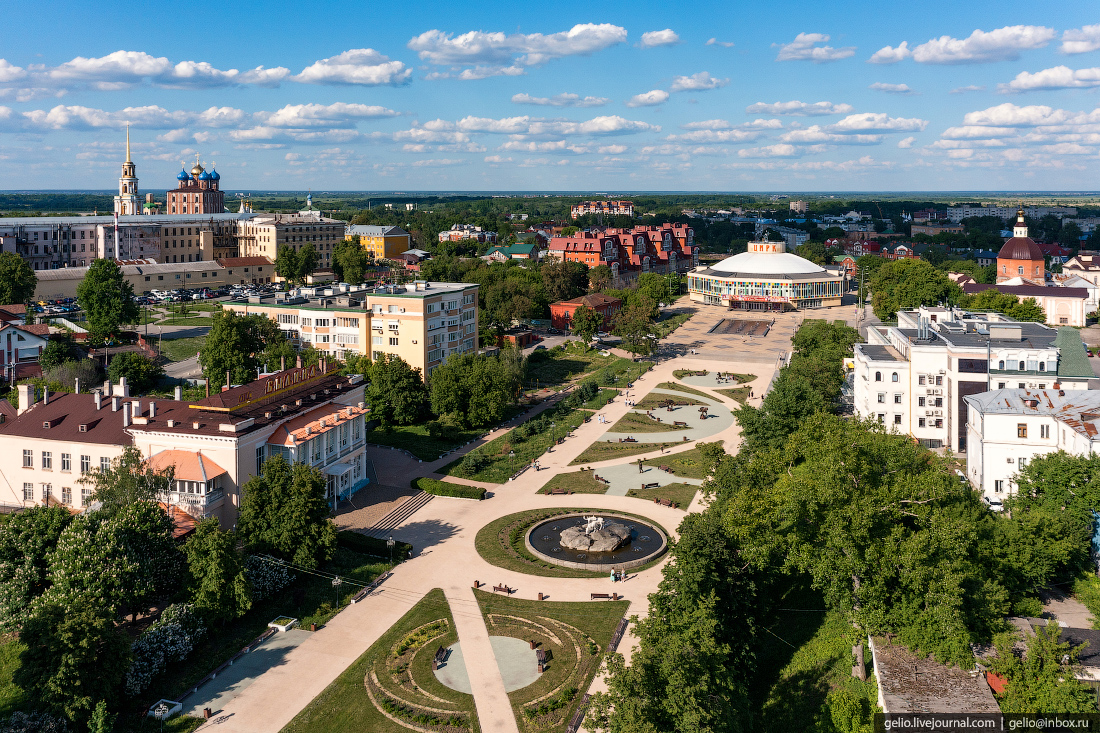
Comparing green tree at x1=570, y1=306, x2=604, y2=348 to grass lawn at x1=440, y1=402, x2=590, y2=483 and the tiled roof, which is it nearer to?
grass lawn at x1=440, y1=402, x2=590, y2=483

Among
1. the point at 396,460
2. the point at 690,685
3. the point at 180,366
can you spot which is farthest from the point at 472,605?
the point at 180,366

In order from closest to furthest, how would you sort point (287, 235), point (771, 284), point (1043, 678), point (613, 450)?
point (1043, 678)
point (613, 450)
point (771, 284)
point (287, 235)

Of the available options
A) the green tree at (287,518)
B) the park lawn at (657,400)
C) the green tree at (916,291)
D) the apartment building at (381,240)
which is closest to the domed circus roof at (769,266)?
the green tree at (916,291)

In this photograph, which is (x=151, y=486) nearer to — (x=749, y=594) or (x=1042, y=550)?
(x=749, y=594)

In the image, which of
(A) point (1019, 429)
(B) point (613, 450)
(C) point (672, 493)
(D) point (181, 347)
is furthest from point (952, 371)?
(D) point (181, 347)

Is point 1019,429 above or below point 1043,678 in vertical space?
above

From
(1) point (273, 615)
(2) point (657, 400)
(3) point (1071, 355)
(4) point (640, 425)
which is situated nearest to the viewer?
(1) point (273, 615)

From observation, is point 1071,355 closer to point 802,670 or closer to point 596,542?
point 596,542
